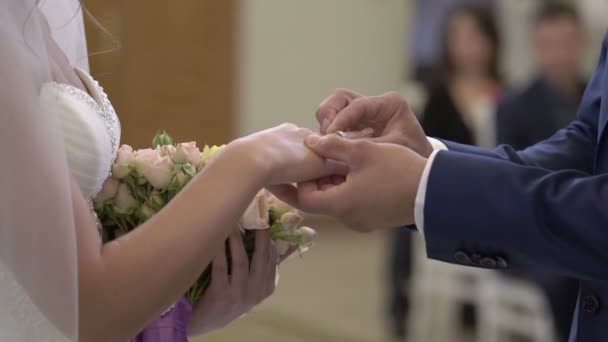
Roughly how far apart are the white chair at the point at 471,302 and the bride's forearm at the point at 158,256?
2912 millimetres

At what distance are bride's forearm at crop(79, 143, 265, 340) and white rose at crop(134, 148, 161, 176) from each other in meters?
0.15

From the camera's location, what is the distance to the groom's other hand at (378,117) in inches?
68.4

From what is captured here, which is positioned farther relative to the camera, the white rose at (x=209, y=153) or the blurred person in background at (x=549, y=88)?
the blurred person in background at (x=549, y=88)

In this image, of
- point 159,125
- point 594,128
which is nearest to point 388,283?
point 159,125

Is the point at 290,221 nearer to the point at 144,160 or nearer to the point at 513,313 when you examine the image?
the point at 144,160

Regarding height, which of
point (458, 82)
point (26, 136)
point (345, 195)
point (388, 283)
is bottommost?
point (388, 283)

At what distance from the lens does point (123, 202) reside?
1590 mm

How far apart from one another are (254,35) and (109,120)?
511cm

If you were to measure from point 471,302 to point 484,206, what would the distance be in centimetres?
350

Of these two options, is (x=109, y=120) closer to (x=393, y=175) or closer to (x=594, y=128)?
(x=393, y=175)

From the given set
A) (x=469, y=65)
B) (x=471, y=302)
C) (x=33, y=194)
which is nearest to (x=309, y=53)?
(x=469, y=65)

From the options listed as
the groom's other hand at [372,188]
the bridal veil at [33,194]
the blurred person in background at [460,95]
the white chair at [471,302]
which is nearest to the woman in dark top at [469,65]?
the blurred person in background at [460,95]

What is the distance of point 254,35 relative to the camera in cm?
665

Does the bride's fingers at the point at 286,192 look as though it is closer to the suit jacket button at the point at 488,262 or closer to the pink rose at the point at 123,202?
the pink rose at the point at 123,202
